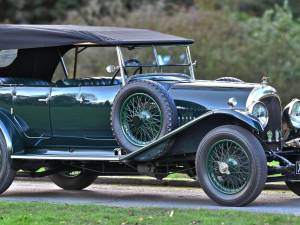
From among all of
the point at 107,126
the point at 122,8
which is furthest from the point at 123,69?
the point at 122,8

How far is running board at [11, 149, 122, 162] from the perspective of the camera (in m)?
10.5

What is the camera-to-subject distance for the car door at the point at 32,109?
11078mm

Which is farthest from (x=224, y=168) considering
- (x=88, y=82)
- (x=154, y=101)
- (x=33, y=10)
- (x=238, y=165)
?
(x=33, y=10)

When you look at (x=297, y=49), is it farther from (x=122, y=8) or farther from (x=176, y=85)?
(x=176, y=85)

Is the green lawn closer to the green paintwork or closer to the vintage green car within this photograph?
the vintage green car

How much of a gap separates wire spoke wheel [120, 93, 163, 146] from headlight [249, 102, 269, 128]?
104 centimetres

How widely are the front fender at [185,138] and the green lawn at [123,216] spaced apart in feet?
3.04

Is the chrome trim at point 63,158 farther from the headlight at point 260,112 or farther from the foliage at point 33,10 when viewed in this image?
the foliage at point 33,10

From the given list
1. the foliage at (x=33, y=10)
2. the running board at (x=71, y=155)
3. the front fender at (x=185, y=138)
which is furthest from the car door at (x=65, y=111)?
the foliage at (x=33, y=10)

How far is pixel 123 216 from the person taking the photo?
8.80 meters

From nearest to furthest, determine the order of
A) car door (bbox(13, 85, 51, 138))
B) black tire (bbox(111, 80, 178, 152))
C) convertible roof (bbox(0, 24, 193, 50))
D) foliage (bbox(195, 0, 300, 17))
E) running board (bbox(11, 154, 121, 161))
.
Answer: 1. black tire (bbox(111, 80, 178, 152))
2. running board (bbox(11, 154, 121, 161))
3. convertible roof (bbox(0, 24, 193, 50))
4. car door (bbox(13, 85, 51, 138))
5. foliage (bbox(195, 0, 300, 17))

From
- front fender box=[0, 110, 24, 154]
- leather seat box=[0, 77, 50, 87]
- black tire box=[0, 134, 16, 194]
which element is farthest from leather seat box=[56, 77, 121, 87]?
black tire box=[0, 134, 16, 194]

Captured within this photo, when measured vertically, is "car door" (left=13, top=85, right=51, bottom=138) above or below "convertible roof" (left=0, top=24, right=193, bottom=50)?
below

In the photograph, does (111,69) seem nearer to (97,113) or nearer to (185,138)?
(97,113)
